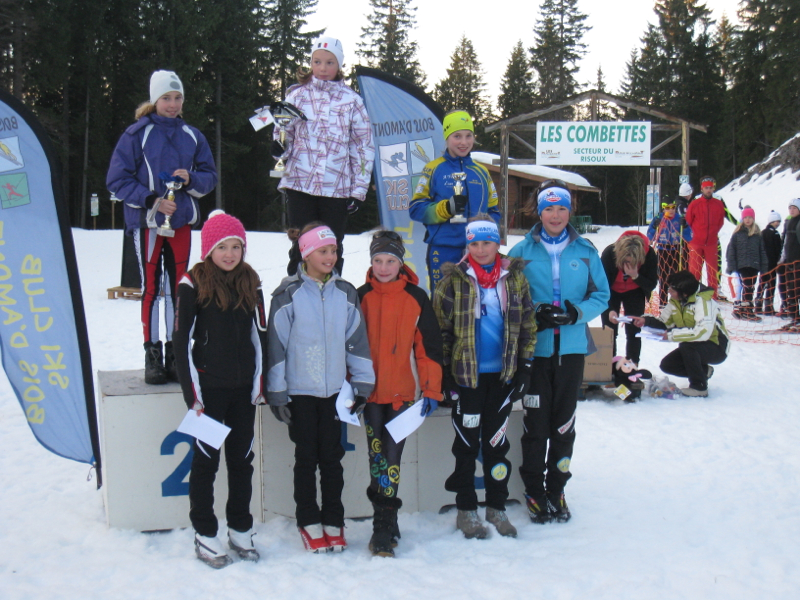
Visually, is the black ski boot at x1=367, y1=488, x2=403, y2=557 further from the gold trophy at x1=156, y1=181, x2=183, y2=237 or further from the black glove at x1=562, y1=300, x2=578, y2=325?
the gold trophy at x1=156, y1=181, x2=183, y2=237

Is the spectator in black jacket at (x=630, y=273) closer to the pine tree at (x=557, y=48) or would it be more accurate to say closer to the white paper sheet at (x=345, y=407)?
the white paper sheet at (x=345, y=407)

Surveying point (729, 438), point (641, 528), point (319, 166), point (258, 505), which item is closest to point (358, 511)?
point (258, 505)

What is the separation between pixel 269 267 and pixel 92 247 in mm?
6384

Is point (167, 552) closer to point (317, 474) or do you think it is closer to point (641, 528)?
point (317, 474)

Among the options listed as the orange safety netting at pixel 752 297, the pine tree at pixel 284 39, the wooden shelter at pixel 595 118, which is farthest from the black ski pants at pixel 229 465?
the pine tree at pixel 284 39

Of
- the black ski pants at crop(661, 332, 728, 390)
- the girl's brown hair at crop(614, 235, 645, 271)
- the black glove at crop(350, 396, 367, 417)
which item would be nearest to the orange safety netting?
the black ski pants at crop(661, 332, 728, 390)

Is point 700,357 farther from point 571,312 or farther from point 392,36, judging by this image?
point 392,36

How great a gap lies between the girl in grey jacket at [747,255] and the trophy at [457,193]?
25.9ft

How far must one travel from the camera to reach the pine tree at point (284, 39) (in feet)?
106

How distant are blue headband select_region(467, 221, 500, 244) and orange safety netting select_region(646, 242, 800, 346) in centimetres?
691

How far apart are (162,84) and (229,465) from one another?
2118 millimetres

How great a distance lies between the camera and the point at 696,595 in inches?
106

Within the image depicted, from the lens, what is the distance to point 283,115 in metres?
4.18

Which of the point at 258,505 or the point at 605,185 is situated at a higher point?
the point at 605,185
